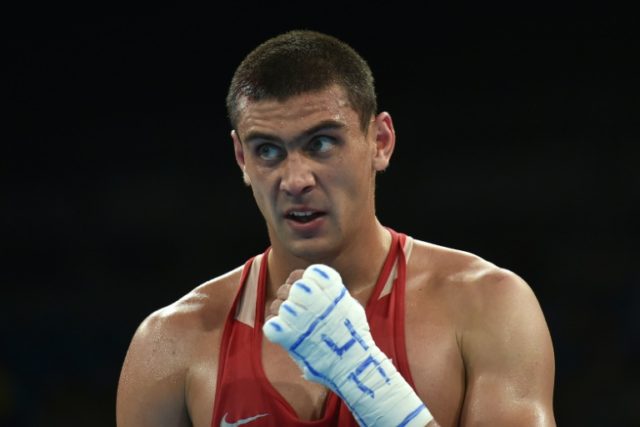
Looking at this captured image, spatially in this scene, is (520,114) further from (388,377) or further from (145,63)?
(388,377)

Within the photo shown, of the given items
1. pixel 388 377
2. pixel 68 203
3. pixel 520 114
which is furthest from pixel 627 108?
pixel 388 377

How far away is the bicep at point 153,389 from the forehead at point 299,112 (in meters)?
0.69

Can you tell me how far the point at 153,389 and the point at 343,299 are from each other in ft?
2.43

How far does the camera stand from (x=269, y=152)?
256 cm

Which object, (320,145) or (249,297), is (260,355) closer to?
(249,297)

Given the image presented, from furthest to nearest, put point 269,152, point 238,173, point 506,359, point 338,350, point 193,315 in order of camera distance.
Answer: point 238,173, point 193,315, point 269,152, point 506,359, point 338,350

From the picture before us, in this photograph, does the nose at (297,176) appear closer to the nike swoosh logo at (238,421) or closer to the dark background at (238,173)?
the nike swoosh logo at (238,421)

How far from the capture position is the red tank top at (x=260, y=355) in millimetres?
2497

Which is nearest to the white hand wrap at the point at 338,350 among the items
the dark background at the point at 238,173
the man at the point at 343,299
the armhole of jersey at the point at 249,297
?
the man at the point at 343,299

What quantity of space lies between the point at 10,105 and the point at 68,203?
2.79ft

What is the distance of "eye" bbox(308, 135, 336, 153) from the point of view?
2525 mm

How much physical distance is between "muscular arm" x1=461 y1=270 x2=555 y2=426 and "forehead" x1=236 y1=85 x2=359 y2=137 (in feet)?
2.01

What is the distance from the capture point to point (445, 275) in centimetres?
270

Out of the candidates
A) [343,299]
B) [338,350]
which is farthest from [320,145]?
[338,350]
